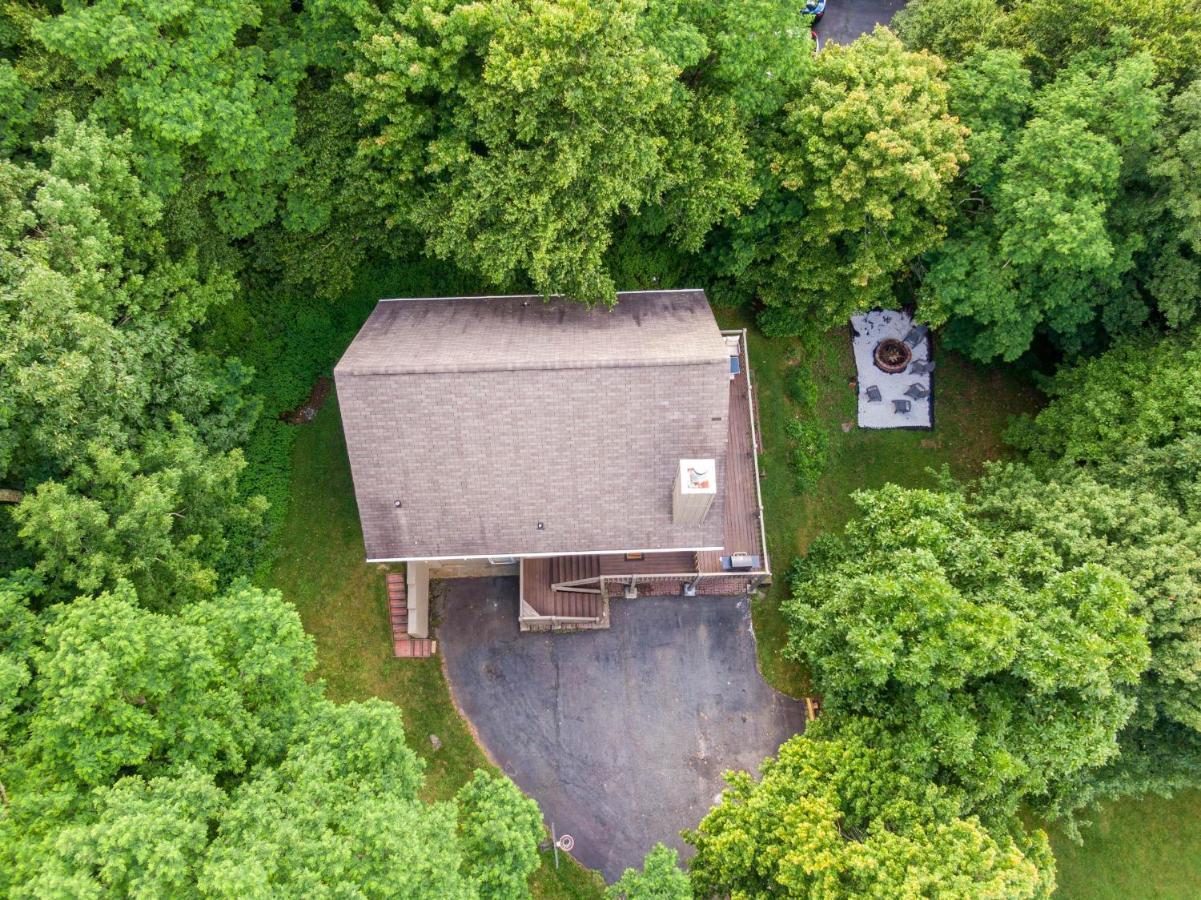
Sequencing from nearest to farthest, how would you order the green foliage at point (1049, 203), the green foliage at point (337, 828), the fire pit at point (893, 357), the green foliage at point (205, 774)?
the green foliage at point (205, 774)
the green foliage at point (337, 828)
the green foliage at point (1049, 203)
the fire pit at point (893, 357)

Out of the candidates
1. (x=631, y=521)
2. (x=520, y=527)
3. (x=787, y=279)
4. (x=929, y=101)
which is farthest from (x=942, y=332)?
(x=520, y=527)

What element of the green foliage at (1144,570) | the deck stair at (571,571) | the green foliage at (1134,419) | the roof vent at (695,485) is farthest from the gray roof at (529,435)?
the green foliage at (1134,419)

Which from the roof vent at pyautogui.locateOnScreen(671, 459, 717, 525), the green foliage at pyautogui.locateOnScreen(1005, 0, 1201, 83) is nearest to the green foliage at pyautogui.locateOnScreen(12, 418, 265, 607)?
the roof vent at pyautogui.locateOnScreen(671, 459, 717, 525)

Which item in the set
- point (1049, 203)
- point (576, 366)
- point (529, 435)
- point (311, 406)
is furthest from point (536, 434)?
point (1049, 203)

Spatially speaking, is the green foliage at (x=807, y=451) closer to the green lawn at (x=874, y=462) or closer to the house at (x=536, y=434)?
the green lawn at (x=874, y=462)

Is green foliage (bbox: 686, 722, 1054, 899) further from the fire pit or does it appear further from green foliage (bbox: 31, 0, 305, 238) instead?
green foliage (bbox: 31, 0, 305, 238)

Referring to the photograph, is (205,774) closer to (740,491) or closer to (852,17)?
(740,491)
